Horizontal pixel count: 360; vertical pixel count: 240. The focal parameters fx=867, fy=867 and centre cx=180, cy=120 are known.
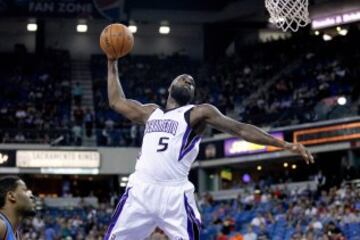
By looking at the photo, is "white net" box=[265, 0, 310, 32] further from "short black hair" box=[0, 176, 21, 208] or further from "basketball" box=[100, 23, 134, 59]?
"short black hair" box=[0, 176, 21, 208]

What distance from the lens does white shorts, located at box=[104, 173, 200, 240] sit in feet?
25.3

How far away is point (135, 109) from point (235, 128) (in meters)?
1.13

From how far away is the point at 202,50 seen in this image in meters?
41.8

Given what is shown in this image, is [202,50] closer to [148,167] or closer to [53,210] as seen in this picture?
[53,210]

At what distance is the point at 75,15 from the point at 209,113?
2952cm

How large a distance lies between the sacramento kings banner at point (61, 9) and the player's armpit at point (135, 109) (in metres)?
27.8

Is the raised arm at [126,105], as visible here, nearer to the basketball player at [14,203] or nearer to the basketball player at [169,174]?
the basketball player at [169,174]

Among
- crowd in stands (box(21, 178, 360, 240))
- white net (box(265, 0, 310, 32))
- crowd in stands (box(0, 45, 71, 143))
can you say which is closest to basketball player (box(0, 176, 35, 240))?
white net (box(265, 0, 310, 32))

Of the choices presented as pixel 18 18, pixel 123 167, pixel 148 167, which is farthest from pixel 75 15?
pixel 148 167

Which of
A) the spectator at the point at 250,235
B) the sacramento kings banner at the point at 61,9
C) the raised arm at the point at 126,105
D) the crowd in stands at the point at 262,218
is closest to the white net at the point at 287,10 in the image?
the raised arm at the point at 126,105

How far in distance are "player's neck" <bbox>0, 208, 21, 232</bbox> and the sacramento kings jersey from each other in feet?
7.23

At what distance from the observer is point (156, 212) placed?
770 cm

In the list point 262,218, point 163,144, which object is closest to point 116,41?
point 163,144

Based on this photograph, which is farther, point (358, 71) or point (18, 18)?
point (18, 18)
